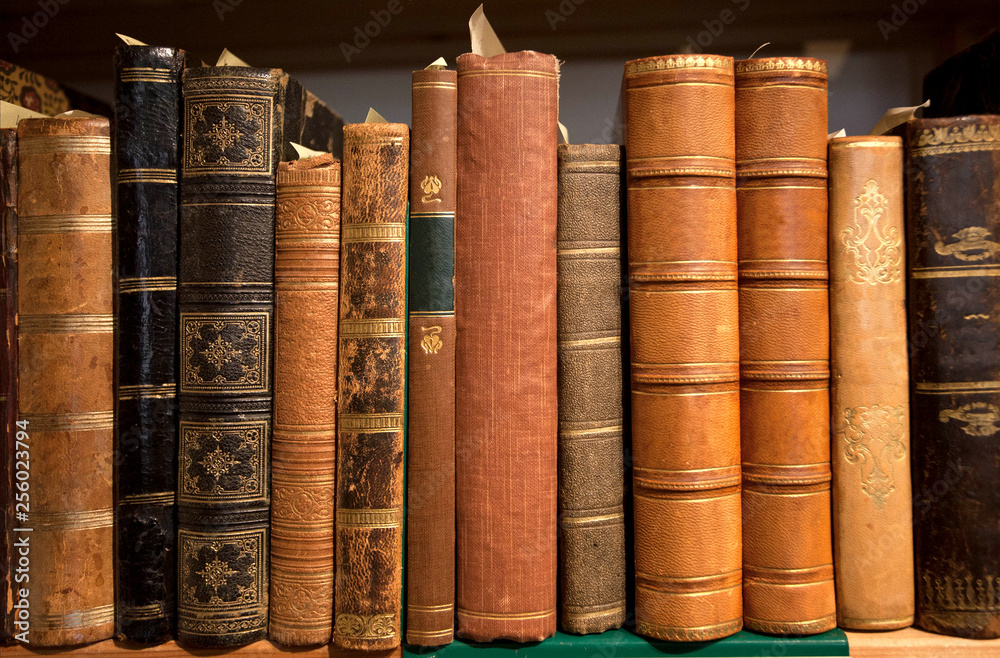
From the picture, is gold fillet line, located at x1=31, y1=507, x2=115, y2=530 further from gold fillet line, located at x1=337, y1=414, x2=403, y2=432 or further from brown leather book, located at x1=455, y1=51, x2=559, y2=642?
brown leather book, located at x1=455, y1=51, x2=559, y2=642

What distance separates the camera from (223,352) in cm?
67

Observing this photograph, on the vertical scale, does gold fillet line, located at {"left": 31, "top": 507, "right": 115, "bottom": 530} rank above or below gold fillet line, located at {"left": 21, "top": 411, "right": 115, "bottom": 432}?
below

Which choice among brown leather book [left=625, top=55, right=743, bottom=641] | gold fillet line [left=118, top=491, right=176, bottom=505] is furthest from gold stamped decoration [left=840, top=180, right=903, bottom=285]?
gold fillet line [left=118, top=491, right=176, bottom=505]

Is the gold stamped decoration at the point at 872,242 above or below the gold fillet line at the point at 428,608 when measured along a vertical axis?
above

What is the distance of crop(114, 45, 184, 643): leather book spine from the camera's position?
2.22 ft

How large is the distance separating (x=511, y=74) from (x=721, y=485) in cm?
45

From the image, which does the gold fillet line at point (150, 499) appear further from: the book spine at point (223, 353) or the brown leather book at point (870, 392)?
the brown leather book at point (870, 392)

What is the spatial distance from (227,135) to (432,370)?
305mm

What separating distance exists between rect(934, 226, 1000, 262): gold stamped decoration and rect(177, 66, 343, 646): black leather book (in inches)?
26.8

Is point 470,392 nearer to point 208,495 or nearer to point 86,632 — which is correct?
point 208,495

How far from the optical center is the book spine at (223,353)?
26.4 inches

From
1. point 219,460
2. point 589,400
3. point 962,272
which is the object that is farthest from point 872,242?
point 219,460

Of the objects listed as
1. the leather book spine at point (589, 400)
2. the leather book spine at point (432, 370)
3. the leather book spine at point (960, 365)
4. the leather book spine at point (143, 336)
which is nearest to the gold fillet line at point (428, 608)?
the leather book spine at point (432, 370)

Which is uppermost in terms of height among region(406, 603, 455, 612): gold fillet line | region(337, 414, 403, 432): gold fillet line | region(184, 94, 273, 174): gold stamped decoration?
region(184, 94, 273, 174): gold stamped decoration
